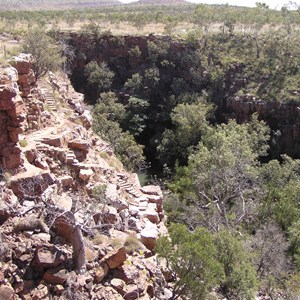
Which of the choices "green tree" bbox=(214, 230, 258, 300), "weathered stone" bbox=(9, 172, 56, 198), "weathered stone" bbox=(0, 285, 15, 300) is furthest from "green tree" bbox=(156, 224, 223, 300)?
"weathered stone" bbox=(9, 172, 56, 198)

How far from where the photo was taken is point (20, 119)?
22969mm

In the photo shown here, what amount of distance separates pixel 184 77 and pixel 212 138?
2604cm

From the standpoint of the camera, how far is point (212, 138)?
39219 millimetres

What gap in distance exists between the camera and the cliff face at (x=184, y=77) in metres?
53.3

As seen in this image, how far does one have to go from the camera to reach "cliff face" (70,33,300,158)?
53281 mm

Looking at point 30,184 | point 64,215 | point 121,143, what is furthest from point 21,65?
point 64,215

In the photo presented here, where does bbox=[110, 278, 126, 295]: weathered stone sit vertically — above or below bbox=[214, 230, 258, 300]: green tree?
above

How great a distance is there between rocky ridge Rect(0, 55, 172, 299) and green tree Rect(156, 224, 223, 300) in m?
1.53

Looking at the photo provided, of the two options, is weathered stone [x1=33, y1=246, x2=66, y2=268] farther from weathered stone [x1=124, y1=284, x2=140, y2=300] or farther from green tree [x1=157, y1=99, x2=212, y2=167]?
green tree [x1=157, y1=99, x2=212, y2=167]

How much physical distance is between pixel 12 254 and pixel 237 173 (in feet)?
78.9

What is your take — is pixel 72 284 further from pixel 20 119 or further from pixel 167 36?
pixel 167 36

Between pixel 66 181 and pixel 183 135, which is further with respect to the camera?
pixel 183 135

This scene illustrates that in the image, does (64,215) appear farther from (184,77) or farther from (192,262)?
(184,77)

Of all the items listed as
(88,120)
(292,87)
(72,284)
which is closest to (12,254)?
(72,284)
